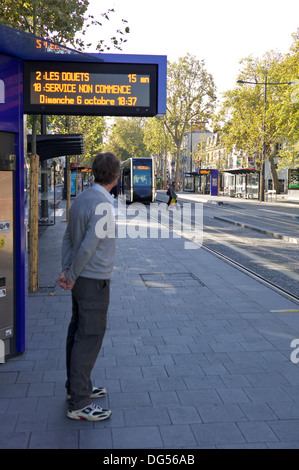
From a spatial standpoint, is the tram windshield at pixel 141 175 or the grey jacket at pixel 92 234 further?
the tram windshield at pixel 141 175

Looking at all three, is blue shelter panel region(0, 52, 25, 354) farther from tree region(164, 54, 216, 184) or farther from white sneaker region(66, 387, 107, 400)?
tree region(164, 54, 216, 184)

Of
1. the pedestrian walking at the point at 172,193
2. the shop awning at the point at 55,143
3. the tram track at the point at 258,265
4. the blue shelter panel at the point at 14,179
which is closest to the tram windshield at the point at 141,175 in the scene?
the pedestrian walking at the point at 172,193

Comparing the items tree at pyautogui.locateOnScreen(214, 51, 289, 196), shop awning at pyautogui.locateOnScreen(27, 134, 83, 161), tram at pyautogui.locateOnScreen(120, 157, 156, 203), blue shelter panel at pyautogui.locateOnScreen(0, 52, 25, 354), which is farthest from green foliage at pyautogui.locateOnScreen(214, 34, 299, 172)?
blue shelter panel at pyautogui.locateOnScreen(0, 52, 25, 354)

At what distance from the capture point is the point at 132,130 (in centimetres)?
9388

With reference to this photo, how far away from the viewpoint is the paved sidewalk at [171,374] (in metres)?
3.41

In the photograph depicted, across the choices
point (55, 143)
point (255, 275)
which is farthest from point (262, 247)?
point (55, 143)

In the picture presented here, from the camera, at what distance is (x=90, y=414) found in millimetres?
3621

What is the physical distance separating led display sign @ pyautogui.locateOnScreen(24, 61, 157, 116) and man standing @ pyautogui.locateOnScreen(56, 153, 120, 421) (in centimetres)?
190

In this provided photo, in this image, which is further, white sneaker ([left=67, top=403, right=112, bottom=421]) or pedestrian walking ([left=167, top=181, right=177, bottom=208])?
pedestrian walking ([left=167, top=181, right=177, bottom=208])

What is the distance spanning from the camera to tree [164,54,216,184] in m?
61.5

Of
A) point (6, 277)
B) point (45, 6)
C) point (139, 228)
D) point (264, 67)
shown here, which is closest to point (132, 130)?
point (264, 67)

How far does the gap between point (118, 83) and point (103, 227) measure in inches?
96.5

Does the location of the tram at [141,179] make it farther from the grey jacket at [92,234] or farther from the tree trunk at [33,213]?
the grey jacket at [92,234]

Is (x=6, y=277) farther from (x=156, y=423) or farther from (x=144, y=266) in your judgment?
(x=144, y=266)
